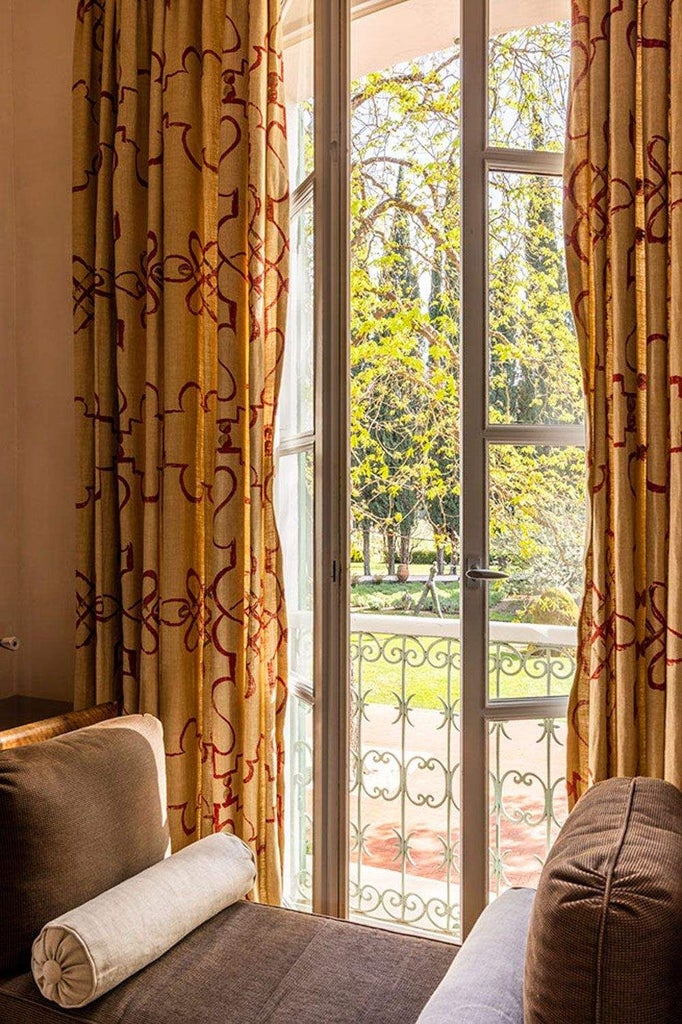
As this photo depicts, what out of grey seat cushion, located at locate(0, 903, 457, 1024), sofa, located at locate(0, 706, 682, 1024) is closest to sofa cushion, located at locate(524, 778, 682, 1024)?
sofa, located at locate(0, 706, 682, 1024)

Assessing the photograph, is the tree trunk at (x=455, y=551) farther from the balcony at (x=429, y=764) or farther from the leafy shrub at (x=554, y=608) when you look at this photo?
the leafy shrub at (x=554, y=608)

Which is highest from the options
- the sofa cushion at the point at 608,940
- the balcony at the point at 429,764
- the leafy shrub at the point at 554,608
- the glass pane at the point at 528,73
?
the glass pane at the point at 528,73

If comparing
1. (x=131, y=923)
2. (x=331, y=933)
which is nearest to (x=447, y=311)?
(x=331, y=933)

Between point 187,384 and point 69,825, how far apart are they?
3.64 ft

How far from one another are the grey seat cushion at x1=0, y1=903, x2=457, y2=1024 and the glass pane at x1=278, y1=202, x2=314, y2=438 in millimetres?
1183

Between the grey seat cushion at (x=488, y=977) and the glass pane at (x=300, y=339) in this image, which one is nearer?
the grey seat cushion at (x=488, y=977)

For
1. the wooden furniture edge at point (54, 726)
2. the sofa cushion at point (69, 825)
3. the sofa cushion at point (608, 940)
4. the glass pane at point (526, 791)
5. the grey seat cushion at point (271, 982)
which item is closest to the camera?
the sofa cushion at point (608, 940)

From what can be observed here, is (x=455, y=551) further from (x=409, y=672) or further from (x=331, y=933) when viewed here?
(x=331, y=933)

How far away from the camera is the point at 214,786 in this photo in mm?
2164

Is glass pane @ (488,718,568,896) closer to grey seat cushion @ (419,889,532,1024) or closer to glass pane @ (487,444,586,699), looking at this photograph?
glass pane @ (487,444,586,699)

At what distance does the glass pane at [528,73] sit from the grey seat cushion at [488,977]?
162 centimetres

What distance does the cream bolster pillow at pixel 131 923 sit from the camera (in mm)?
1373

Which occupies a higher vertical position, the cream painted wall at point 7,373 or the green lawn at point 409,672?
the cream painted wall at point 7,373

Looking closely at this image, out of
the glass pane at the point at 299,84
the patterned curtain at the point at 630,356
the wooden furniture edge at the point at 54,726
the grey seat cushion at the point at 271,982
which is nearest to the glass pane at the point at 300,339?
the glass pane at the point at 299,84
